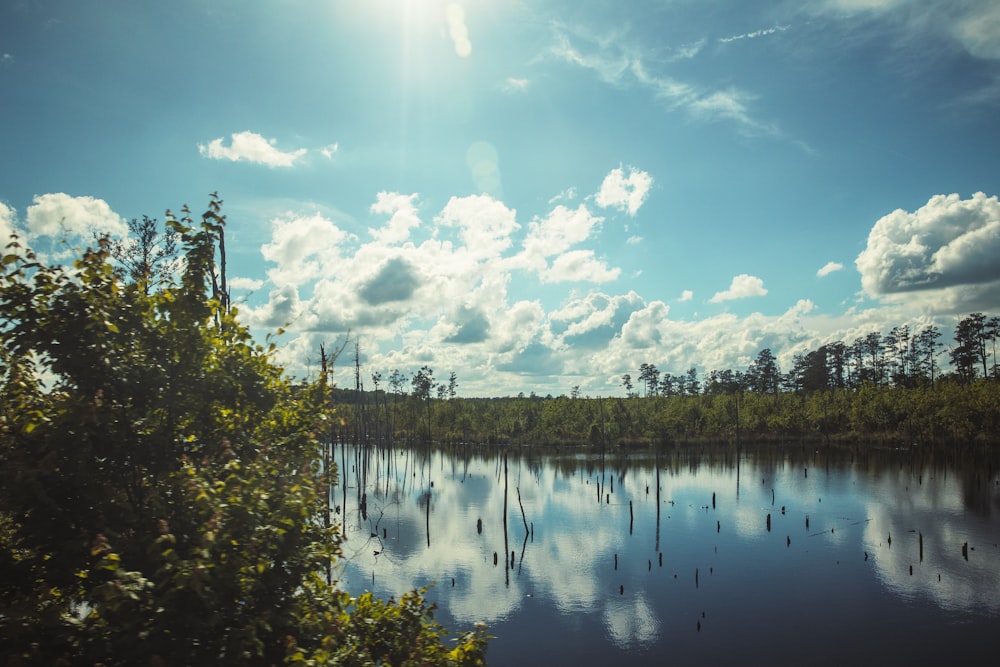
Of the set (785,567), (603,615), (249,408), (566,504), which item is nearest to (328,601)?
(249,408)

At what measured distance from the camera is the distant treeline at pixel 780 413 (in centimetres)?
8738

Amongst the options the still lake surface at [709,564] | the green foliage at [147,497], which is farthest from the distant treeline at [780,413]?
the green foliage at [147,497]

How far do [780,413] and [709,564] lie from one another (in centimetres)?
7775

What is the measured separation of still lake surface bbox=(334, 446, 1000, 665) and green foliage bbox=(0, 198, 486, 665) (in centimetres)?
2006

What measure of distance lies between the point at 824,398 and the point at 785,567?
80117mm

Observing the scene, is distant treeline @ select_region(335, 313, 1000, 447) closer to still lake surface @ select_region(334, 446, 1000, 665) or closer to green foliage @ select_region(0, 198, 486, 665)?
still lake surface @ select_region(334, 446, 1000, 665)

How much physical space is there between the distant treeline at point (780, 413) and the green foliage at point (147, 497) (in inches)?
2577

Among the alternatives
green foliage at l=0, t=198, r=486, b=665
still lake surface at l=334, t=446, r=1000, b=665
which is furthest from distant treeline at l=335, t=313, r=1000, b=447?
green foliage at l=0, t=198, r=486, b=665

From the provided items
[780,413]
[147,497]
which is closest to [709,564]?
[147,497]

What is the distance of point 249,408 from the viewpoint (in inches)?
354

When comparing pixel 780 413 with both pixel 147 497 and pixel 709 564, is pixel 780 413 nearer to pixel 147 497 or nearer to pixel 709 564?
pixel 709 564

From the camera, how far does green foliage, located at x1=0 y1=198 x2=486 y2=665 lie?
21.1ft

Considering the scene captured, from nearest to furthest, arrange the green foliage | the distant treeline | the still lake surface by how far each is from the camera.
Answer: the green foliage
the still lake surface
the distant treeline

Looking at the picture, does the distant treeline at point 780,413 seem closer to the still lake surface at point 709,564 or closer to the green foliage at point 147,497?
the still lake surface at point 709,564
